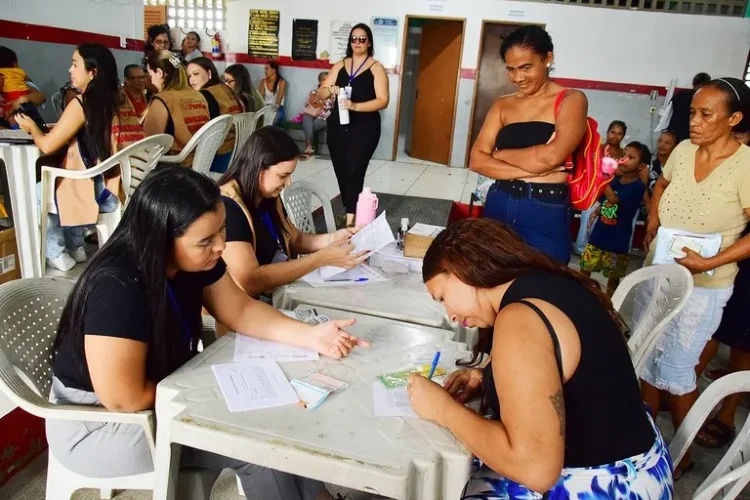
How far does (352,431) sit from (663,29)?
817 cm

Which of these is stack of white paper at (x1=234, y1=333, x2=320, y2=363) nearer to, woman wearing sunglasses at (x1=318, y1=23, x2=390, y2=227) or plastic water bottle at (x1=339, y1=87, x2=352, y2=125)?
woman wearing sunglasses at (x1=318, y1=23, x2=390, y2=227)

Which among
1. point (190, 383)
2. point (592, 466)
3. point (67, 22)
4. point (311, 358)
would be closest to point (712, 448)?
point (592, 466)

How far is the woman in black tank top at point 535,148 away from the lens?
200cm

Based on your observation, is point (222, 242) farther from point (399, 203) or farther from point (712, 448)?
point (399, 203)

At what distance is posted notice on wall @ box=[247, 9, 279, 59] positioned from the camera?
8.34 meters

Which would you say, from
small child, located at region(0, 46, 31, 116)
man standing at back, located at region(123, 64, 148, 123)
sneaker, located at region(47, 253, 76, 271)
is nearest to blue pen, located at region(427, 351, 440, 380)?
sneaker, located at region(47, 253, 76, 271)

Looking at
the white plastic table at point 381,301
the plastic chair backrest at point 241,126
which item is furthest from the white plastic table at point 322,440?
the plastic chair backrest at point 241,126

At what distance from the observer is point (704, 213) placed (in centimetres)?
194

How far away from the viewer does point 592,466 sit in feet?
3.48

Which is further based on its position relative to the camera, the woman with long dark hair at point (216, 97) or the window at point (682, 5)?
the window at point (682, 5)

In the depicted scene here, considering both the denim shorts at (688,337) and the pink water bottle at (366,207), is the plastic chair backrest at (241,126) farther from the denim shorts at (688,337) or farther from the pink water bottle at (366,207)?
the denim shorts at (688,337)

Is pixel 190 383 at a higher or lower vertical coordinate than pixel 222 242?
lower

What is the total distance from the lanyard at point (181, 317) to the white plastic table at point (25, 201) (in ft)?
6.19

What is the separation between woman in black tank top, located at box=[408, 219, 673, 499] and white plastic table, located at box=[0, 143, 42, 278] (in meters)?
2.54
